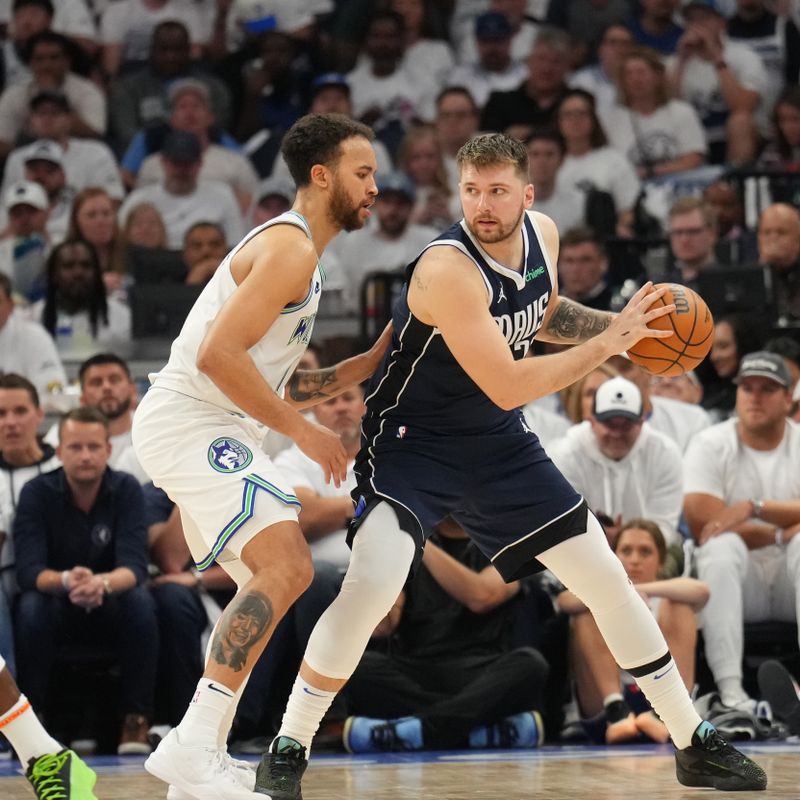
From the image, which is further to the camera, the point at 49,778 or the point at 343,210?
the point at 343,210

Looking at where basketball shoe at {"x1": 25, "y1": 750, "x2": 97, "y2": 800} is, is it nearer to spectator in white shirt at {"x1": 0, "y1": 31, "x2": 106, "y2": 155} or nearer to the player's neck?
the player's neck

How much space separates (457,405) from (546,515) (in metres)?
0.45

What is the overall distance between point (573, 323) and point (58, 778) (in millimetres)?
2230

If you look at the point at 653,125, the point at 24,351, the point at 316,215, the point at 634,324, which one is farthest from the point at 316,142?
the point at 653,125

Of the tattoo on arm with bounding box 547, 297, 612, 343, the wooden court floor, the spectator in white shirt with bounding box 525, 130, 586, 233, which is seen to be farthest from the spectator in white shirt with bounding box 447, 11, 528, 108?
the tattoo on arm with bounding box 547, 297, 612, 343

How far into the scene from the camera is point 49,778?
4477 millimetres

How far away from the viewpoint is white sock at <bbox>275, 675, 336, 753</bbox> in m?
4.79

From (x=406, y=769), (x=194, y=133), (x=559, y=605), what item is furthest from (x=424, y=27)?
(x=406, y=769)

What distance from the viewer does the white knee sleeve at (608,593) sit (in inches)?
195

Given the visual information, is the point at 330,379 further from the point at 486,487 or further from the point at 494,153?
the point at 494,153

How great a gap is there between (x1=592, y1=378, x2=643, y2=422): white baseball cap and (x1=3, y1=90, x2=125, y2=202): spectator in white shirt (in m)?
4.97

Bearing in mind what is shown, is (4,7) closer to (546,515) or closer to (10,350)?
(10,350)

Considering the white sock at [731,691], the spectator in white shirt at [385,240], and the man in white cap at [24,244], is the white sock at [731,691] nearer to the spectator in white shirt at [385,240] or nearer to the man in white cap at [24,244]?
the spectator in white shirt at [385,240]

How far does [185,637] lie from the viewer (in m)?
7.09
